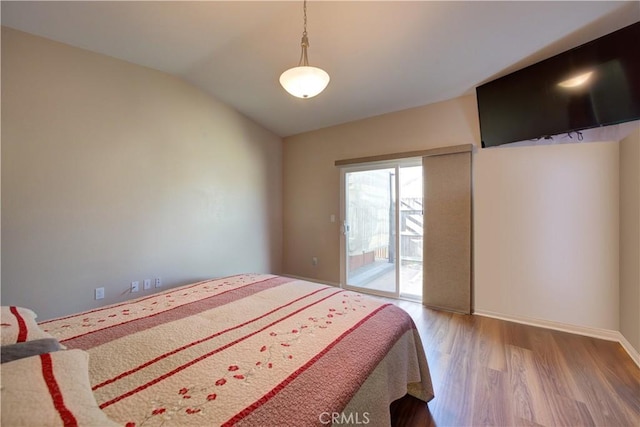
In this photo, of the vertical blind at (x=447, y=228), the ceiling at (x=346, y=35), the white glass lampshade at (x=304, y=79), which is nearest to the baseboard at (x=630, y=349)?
the vertical blind at (x=447, y=228)

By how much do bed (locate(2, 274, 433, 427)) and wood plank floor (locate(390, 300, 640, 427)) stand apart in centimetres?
23

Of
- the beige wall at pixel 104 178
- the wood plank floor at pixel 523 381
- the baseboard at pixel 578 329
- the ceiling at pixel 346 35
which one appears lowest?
the wood plank floor at pixel 523 381

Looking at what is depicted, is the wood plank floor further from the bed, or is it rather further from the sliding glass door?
the sliding glass door

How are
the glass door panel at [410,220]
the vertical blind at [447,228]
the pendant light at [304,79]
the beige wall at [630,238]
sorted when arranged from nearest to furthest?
the pendant light at [304,79]
the beige wall at [630,238]
the vertical blind at [447,228]
the glass door panel at [410,220]

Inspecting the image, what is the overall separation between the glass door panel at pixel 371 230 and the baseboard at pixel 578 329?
1279mm

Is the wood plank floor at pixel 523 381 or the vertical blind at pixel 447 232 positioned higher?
the vertical blind at pixel 447 232

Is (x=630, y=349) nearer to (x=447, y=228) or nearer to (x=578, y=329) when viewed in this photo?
(x=578, y=329)

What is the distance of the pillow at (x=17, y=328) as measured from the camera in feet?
2.87

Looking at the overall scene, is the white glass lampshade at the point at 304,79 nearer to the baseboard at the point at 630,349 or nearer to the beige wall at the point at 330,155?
the beige wall at the point at 330,155

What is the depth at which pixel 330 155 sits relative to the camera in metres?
4.20

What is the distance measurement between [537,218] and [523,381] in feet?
5.61

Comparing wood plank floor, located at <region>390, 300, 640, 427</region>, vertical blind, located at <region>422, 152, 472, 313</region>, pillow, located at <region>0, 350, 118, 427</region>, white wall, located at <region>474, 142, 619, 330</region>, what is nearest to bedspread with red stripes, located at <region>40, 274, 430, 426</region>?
pillow, located at <region>0, 350, 118, 427</region>

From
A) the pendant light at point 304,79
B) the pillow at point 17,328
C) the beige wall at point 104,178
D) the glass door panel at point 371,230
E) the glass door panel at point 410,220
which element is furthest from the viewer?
the glass door panel at point 371,230

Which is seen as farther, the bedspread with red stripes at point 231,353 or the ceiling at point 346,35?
the ceiling at point 346,35
